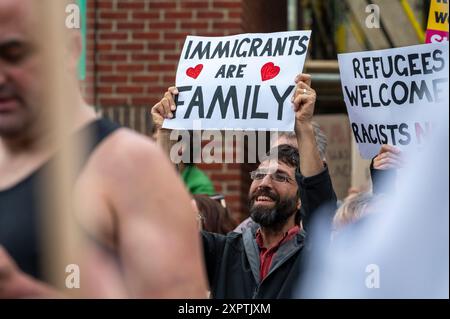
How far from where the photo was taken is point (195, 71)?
4.46 metres

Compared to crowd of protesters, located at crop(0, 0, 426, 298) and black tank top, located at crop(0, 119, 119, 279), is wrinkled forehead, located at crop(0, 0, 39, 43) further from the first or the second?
black tank top, located at crop(0, 119, 119, 279)

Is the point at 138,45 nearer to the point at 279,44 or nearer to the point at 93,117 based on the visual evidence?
the point at 279,44

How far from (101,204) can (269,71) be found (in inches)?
103

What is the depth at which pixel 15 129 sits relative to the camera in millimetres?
1883

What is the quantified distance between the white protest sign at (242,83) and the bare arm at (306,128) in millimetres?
84

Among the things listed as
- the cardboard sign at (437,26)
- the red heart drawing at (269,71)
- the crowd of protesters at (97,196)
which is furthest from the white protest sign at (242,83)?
the crowd of protesters at (97,196)

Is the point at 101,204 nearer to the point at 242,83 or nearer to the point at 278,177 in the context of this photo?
the point at 278,177

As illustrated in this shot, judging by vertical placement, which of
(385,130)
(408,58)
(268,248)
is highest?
(408,58)

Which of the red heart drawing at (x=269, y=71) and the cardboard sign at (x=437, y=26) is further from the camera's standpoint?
the cardboard sign at (x=437, y=26)

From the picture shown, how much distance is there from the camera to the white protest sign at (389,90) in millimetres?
3873

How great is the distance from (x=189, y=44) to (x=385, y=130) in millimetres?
972

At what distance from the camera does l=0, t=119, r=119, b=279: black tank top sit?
180 cm

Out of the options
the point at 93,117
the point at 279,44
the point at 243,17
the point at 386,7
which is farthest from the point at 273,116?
the point at 386,7

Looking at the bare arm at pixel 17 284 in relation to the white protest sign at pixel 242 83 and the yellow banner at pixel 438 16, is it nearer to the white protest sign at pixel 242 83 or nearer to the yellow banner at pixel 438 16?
the white protest sign at pixel 242 83
